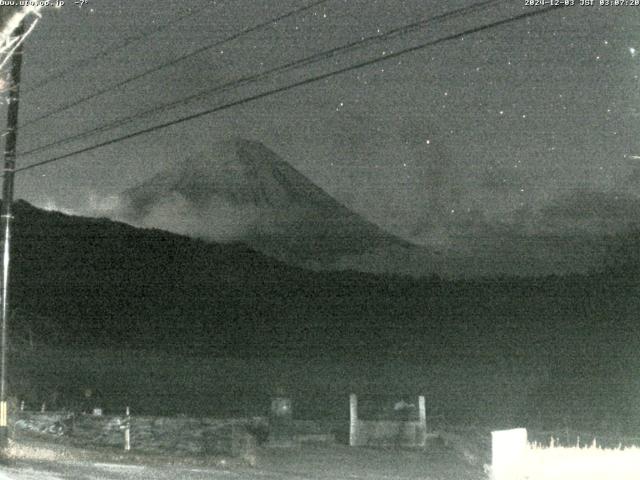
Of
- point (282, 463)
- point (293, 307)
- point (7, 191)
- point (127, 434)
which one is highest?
point (293, 307)

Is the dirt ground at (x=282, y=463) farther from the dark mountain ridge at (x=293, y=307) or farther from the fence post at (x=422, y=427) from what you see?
the dark mountain ridge at (x=293, y=307)

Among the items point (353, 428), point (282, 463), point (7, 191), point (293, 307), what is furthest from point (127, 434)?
point (293, 307)

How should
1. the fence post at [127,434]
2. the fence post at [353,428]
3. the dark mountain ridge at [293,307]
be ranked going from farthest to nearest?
the dark mountain ridge at [293,307], the fence post at [353,428], the fence post at [127,434]

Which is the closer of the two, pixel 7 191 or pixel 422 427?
pixel 7 191

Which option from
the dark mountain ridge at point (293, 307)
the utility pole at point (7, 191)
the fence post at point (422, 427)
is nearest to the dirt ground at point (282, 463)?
the fence post at point (422, 427)

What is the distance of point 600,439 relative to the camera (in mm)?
21516

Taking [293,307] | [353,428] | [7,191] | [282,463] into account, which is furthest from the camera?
[293,307]

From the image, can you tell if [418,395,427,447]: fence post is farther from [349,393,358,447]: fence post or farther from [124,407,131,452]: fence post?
[124,407,131,452]: fence post

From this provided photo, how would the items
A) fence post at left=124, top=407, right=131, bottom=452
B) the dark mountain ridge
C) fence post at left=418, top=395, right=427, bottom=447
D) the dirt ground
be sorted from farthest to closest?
the dark mountain ridge → fence post at left=418, top=395, right=427, bottom=447 → fence post at left=124, top=407, right=131, bottom=452 → the dirt ground

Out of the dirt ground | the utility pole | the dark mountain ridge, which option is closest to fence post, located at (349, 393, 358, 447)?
the dirt ground

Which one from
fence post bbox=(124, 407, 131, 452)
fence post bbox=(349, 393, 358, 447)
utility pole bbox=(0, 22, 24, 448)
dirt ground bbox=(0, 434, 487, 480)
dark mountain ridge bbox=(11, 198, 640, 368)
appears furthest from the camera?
dark mountain ridge bbox=(11, 198, 640, 368)

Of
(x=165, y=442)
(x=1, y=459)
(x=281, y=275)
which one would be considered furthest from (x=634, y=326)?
(x=281, y=275)

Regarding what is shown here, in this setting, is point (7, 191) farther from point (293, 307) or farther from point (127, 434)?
point (293, 307)

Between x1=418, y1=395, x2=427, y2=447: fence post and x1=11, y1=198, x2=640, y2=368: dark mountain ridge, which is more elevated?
x1=11, y1=198, x2=640, y2=368: dark mountain ridge
